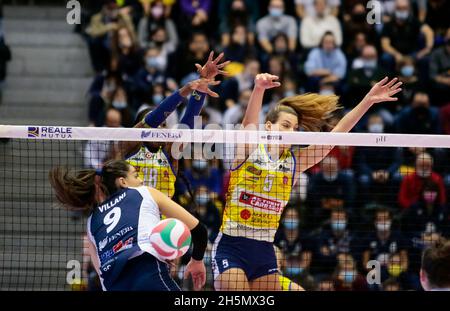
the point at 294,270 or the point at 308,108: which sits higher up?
the point at 308,108

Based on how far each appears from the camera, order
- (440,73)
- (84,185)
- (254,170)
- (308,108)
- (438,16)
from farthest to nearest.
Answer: (438,16)
(440,73)
(308,108)
(254,170)
(84,185)

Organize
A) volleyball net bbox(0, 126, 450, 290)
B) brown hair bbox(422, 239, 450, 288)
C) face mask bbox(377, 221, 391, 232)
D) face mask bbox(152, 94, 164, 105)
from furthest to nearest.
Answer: face mask bbox(152, 94, 164, 105) < face mask bbox(377, 221, 391, 232) < volleyball net bbox(0, 126, 450, 290) < brown hair bbox(422, 239, 450, 288)

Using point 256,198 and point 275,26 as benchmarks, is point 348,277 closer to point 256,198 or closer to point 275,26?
point 256,198

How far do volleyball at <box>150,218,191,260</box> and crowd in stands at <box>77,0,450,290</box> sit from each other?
578 cm

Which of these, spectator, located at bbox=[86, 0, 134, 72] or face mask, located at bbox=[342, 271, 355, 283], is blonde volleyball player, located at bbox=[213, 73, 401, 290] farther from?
spectator, located at bbox=[86, 0, 134, 72]

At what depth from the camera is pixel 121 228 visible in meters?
8.02

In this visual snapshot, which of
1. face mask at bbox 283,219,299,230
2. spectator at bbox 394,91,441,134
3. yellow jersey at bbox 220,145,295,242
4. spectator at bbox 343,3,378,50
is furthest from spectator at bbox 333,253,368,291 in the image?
spectator at bbox 343,3,378,50

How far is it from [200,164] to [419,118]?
381 centimetres

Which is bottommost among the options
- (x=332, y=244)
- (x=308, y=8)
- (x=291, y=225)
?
(x=332, y=244)

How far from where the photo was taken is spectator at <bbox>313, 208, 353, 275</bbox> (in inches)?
557

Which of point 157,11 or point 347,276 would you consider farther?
point 157,11

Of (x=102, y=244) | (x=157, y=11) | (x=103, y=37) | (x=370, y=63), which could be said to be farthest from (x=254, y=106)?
(x=157, y=11)

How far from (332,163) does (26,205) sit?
4.77 metres

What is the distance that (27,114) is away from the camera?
17406 millimetres
